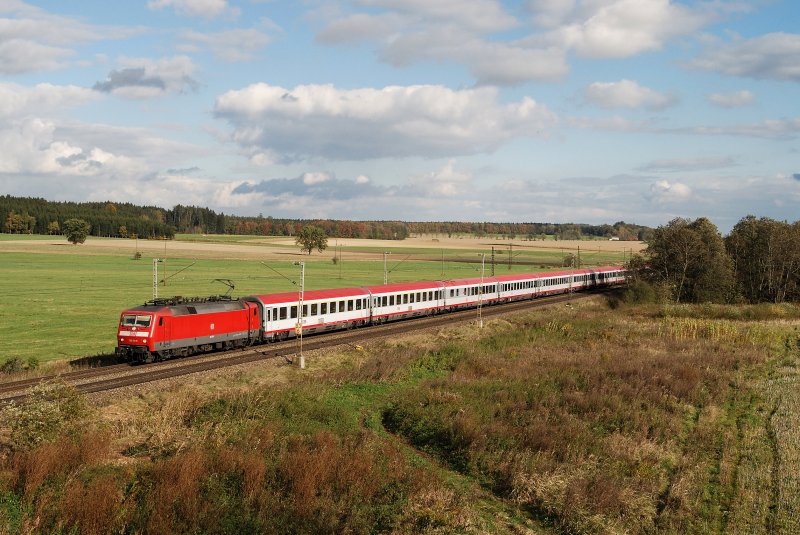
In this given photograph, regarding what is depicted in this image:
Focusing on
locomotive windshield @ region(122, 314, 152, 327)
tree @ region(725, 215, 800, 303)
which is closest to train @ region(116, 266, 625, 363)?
locomotive windshield @ region(122, 314, 152, 327)

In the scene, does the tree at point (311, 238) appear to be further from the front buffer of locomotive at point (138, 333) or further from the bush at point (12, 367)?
the front buffer of locomotive at point (138, 333)

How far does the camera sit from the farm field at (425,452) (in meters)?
16.5

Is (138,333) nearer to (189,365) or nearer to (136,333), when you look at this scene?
(136,333)

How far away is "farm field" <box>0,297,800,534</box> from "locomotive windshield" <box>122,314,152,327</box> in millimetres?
5947

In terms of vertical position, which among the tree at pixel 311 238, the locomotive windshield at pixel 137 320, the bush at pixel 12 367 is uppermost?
the tree at pixel 311 238

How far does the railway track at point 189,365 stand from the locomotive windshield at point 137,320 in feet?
7.45

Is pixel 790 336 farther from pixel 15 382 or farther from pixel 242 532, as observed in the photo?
pixel 15 382

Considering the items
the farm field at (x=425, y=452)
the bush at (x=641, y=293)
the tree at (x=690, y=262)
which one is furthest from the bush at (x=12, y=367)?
the tree at (x=690, y=262)

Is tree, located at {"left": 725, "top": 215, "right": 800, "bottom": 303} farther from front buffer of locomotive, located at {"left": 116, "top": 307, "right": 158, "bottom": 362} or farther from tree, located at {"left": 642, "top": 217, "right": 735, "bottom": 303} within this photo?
front buffer of locomotive, located at {"left": 116, "top": 307, "right": 158, "bottom": 362}

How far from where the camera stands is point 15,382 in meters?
30.3

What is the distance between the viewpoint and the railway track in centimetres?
2898

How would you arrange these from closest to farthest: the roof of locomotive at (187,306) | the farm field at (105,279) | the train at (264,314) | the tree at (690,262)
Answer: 1. the train at (264,314)
2. the roof of locomotive at (187,306)
3. the farm field at (105,279)
4. the tree at (690,262)

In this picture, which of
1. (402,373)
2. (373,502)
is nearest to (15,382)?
(402,373)

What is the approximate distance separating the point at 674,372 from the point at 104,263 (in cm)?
11807
